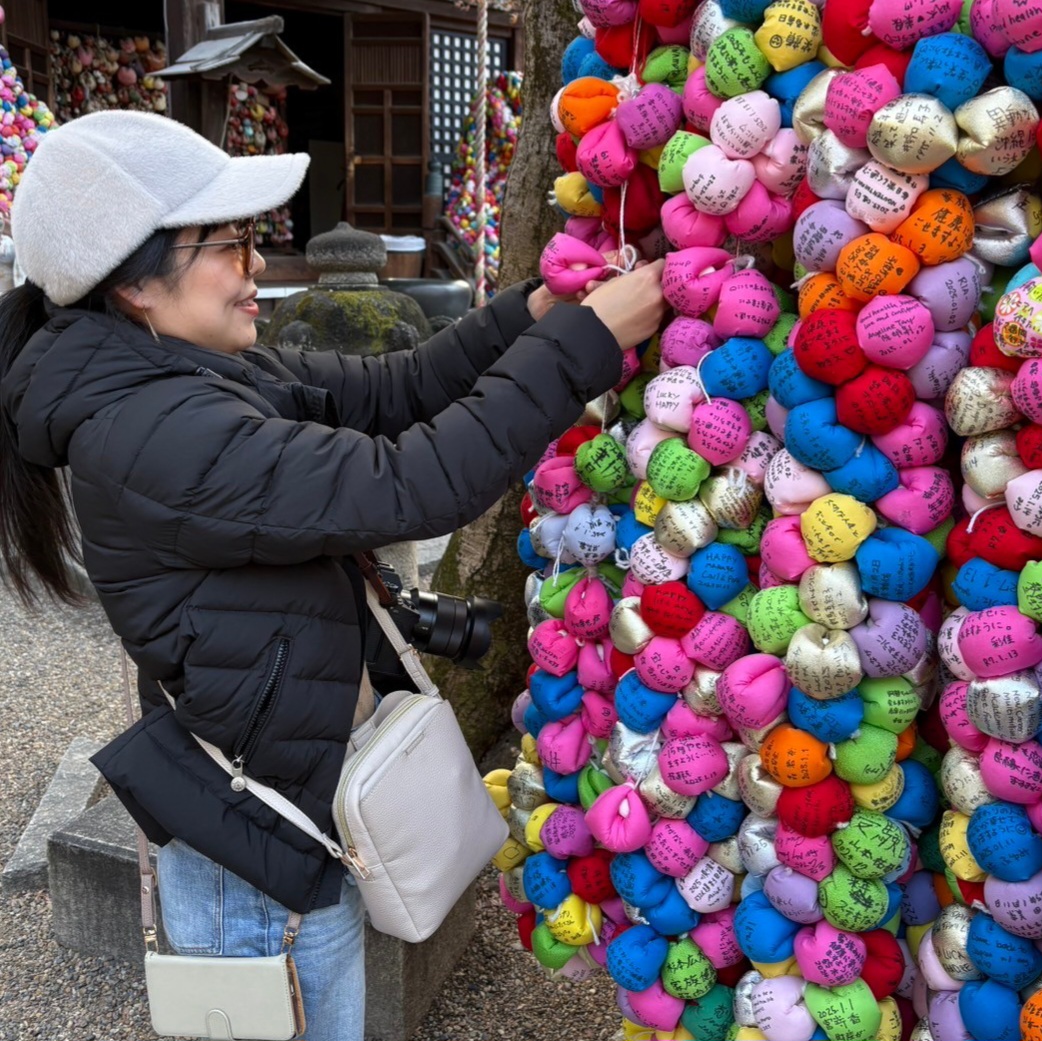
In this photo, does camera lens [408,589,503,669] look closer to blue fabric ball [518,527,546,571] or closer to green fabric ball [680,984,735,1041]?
blue fabric ball [518,527,546,571]

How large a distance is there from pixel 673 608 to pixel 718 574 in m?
0.07

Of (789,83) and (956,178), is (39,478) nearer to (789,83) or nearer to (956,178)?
(789,83)

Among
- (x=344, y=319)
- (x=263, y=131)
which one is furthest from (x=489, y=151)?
(x=344, y=319)

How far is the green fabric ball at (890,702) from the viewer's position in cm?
138

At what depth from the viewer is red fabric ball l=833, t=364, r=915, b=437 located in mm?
1279

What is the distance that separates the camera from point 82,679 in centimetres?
434

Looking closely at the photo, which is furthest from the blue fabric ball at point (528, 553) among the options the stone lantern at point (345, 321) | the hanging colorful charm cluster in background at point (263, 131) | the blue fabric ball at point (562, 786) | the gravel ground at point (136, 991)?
the hanging colorful charm cluster in background at point (263, 131)

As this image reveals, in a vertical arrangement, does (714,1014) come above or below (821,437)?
below

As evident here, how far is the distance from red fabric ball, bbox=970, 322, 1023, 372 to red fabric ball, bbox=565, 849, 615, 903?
35.1 inches

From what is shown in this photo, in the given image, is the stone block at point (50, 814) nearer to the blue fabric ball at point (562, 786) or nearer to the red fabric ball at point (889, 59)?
the blue fabric ball at point (562, 786)

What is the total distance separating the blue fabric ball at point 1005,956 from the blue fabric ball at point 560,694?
2.10 feet

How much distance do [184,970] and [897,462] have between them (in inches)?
45.1

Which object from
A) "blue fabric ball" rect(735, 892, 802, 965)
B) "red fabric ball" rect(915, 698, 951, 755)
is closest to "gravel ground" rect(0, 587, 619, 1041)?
"blue fabric ball" rect(735, 892, 802, 965)

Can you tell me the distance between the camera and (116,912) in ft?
8.52
